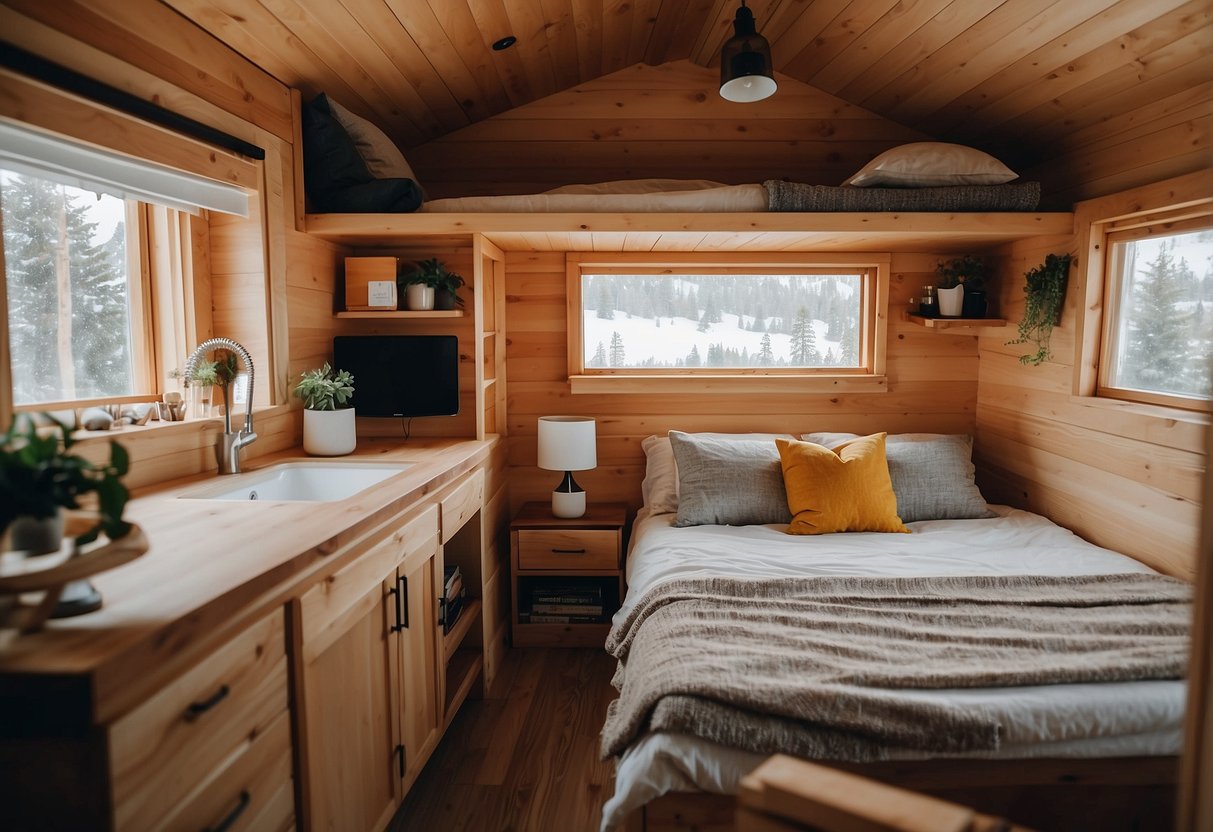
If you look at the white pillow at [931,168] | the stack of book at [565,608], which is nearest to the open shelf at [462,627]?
the stack of book at [565,608]

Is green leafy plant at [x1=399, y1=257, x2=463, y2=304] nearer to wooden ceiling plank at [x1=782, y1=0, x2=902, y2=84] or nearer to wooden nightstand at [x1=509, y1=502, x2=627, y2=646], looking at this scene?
wooden nightstand at [x1=509, y1=502, x2=627, y2=646]

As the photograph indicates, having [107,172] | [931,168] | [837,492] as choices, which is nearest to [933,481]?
[837,492]

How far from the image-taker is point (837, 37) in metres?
2.89

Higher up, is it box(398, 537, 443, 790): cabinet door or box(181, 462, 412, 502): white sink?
box(181, 462, 412, 502): white sink

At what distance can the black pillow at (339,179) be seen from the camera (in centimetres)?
264

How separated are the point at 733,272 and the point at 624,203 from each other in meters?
0.89

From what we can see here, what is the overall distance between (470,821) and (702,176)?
2.74 metres

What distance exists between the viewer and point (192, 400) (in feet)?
7.66

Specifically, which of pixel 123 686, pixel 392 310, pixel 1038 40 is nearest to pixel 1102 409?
pixel 1038 40

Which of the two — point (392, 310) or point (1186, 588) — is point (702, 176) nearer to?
point (392, 310)

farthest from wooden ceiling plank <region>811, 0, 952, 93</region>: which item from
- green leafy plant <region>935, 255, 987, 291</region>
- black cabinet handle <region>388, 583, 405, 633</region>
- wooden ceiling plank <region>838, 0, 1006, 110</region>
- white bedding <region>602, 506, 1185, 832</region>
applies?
black cabinet handle <region>388, 583, 405, 633</region>

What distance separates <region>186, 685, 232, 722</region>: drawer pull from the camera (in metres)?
1.11

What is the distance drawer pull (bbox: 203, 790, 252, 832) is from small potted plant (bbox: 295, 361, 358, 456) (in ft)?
4.75

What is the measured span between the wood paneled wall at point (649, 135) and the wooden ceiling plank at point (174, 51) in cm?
98
